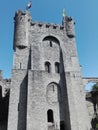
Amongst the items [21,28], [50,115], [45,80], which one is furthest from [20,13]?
[50,115]

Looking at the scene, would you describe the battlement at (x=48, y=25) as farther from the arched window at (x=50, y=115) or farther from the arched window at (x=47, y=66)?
the arched window at (x=50, y=115)

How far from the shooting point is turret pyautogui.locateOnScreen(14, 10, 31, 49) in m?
21.2

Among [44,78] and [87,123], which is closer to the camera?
[87,123]

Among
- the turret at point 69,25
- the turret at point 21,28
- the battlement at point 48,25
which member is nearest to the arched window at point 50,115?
the turret at point 21,28

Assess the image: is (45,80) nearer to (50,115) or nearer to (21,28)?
(50,115)

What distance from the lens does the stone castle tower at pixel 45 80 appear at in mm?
17188

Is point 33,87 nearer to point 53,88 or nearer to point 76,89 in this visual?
point 53,88

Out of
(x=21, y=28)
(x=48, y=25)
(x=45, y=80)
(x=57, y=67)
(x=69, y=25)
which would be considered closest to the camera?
(x=45, y=80)

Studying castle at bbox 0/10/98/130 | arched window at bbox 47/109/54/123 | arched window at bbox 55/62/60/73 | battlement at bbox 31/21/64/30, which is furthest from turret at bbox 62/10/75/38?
arched window at bbox 47/109/54/123

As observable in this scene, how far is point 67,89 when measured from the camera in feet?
62.5

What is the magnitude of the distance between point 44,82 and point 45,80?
309 mm

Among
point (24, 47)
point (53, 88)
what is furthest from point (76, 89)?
point (24, 47)

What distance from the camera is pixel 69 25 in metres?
24.6

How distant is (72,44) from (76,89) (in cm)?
657
